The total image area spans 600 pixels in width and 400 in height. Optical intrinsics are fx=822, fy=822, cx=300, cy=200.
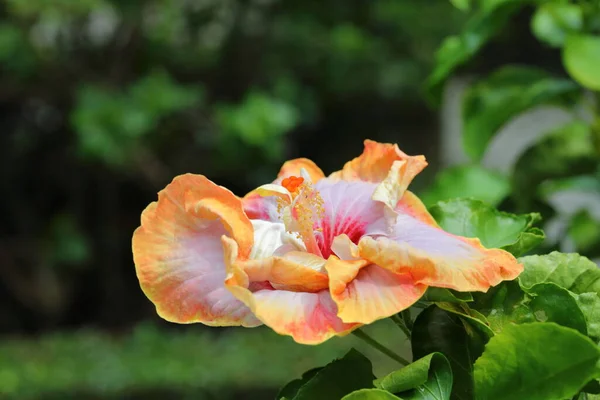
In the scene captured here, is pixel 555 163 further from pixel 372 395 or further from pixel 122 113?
pixel 122 113

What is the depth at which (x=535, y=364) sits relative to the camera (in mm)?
423

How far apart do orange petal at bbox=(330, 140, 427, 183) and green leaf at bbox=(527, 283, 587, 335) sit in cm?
12

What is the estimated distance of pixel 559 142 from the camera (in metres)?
1.13

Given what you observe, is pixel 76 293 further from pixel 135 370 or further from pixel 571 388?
pixel 571 388

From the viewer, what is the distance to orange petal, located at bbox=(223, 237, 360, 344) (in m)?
0.43

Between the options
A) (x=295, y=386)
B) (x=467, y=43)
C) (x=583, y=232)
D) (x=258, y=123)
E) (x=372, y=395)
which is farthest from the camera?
(x=258, y=123)

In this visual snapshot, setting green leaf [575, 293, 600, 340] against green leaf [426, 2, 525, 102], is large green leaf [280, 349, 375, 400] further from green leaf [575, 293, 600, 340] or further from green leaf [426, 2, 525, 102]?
green leaf [426, 2, 525, 102]

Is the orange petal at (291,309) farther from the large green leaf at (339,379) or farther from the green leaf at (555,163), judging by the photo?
the green leaf at (555,163)

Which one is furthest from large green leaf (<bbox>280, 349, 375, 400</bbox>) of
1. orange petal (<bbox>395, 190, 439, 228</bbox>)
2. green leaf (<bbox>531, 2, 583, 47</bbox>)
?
green leaf (<bbox>531, 2, 583, 47</bbox>)

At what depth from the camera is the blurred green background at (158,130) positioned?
12.5 ft

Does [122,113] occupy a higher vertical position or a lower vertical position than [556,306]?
lower

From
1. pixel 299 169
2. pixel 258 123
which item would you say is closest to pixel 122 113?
pixel 258 123

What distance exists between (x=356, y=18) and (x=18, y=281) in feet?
8.41

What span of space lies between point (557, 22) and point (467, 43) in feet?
0.84
